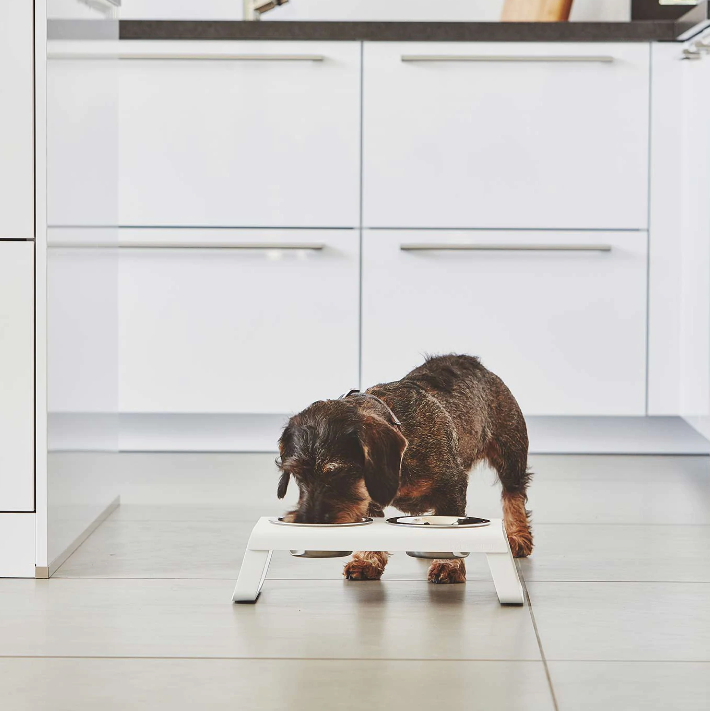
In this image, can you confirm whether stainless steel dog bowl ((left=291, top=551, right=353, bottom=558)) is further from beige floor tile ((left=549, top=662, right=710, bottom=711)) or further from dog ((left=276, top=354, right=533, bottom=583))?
beige floor tile ((left=549, top=662, right=710, bottom=711))

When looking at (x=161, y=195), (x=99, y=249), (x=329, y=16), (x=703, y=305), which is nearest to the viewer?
(x=99, y=249)

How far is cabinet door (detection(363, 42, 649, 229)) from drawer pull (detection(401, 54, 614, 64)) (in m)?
0.01

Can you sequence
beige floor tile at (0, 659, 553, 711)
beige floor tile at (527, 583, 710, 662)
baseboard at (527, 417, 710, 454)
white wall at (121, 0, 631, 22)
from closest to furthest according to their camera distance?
1. beige floor tile at (0, 659, 553, 711)
2. beige floor tile at (527, 583, 710, 662)
3. baseboard at (527, 417, 710, 454)
4. white wall at (121, 0, 631, 22)

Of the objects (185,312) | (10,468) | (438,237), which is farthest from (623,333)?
(10,468)

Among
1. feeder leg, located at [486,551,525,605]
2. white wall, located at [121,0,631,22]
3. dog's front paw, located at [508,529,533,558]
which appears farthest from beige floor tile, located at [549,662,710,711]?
white wall, located at [121,0,631,22]

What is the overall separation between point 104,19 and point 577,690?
1.87m

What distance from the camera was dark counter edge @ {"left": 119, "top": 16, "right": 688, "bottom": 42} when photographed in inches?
125

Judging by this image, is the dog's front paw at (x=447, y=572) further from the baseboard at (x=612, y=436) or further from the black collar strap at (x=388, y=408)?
the baseboard at (x=612, y=436)

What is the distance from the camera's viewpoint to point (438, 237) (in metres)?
3.25

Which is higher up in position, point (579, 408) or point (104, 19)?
point (104, 19)

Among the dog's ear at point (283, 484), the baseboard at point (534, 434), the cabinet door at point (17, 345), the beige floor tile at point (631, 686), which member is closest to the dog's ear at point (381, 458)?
the dog's ear at point (283, 484)

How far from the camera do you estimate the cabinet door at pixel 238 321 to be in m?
3.26

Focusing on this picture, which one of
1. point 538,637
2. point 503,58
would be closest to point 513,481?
point 538,637

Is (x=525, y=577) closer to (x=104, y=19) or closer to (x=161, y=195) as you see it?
(x=104, y=19)
